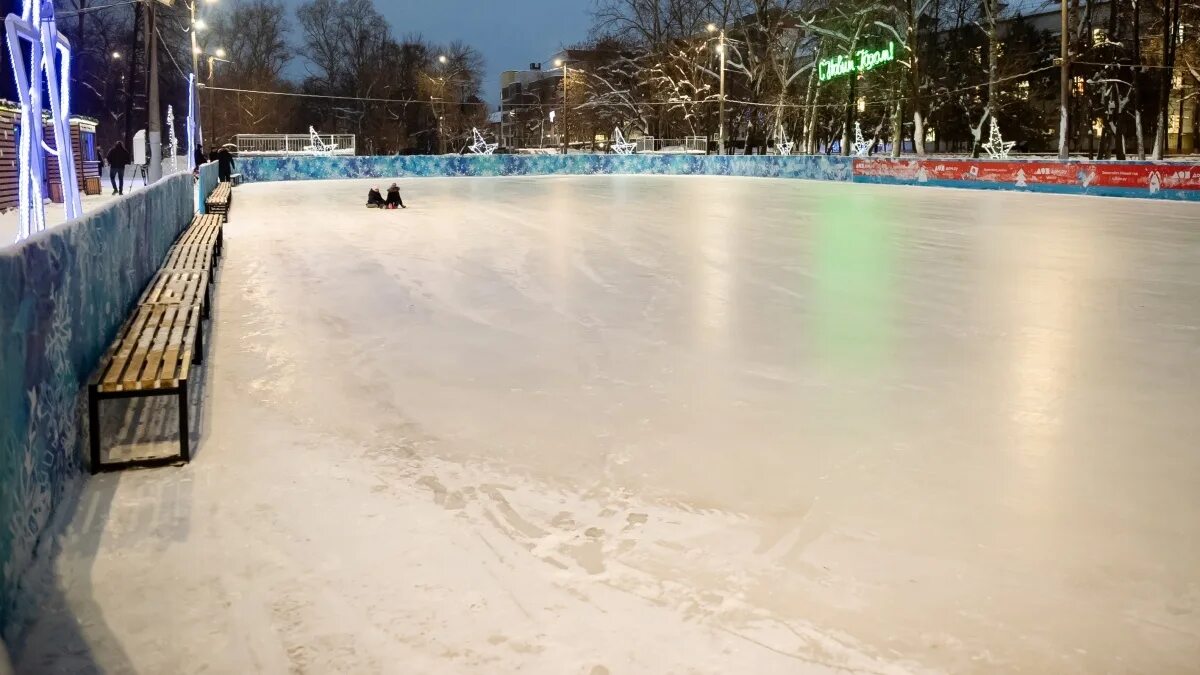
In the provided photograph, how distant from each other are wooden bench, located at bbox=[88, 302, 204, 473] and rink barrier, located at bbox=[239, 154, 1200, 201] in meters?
25.0

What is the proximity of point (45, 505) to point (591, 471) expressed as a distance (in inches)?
96.1

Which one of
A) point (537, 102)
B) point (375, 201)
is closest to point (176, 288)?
point (375, 201)

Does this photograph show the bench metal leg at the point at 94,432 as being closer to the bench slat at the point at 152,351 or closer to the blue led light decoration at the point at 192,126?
the bench slat at the point at 152,351

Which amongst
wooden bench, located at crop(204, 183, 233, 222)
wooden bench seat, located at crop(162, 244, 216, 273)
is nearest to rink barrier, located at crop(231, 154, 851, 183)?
wooden bench, located at crop(204, 183, 233, 222)

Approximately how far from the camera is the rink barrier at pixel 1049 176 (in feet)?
81.8

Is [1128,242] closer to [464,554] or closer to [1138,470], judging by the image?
[1138,470]

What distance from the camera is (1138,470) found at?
16.5 ft

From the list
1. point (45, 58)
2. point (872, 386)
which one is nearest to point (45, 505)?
point (872, 386)

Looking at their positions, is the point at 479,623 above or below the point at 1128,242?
below

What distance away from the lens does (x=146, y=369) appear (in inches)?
210

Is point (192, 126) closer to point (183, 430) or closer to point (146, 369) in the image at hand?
point (146, 369)

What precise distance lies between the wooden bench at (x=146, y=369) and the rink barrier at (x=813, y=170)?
25.0 metres

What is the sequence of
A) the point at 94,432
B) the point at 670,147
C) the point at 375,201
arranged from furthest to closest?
the point at 670,147 → the point at 375,201 → the point at 94,432

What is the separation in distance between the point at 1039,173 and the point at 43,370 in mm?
29270
